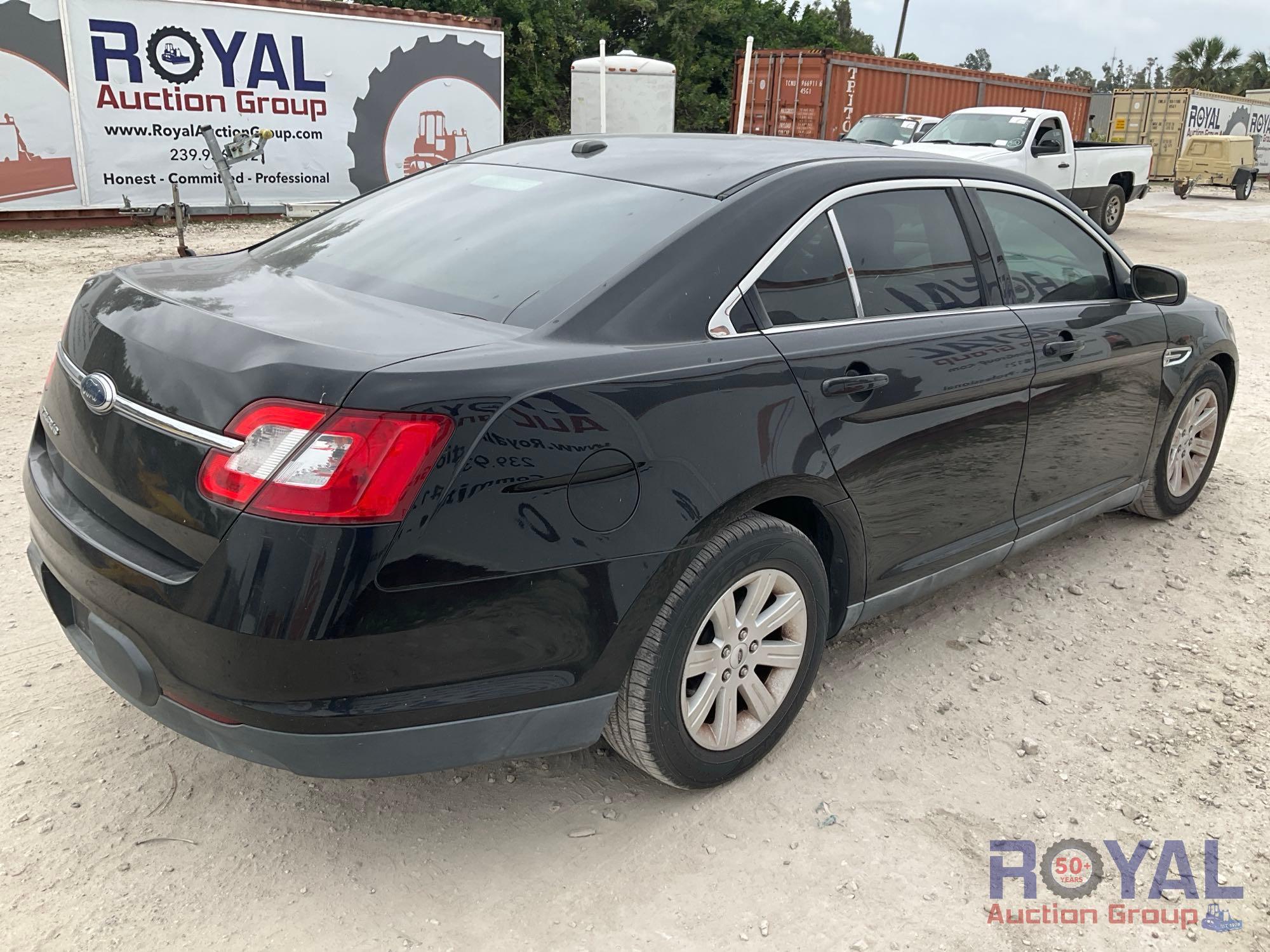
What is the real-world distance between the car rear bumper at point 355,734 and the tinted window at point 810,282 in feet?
3.69

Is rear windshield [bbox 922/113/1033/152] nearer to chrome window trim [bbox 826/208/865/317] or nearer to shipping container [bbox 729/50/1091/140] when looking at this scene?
shipping container [bbox 729/50/1091/140]

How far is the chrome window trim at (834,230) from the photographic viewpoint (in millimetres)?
2682

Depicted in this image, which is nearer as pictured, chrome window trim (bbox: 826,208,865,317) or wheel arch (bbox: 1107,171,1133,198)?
chrome window trim (bbox: 826,208,865,317)


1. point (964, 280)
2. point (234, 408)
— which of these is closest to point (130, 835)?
point (234, 408)

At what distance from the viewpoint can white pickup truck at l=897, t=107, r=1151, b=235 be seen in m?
14.2

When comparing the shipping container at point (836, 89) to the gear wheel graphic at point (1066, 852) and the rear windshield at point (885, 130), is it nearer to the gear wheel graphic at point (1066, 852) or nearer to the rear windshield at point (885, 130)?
the rear windshield at point (885, 130)

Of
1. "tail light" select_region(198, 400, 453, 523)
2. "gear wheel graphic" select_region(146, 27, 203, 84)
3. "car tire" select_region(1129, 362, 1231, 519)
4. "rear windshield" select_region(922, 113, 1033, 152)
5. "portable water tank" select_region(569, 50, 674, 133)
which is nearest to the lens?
"tail light" select_region(198, 400, 453, 523)

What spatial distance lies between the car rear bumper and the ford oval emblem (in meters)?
0.47

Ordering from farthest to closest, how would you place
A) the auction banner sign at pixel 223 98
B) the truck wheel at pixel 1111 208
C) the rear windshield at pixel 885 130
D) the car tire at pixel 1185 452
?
the truck wheel at pixel 1111 208 → the rear windshield at pixel 885 130 → the auction banner sign at pixel 223 98 → the car tire at pixel 1185 452

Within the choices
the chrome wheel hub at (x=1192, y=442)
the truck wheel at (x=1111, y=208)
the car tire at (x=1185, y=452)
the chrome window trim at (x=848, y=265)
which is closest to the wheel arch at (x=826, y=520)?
the chrome window trim at (x=848, y=265)

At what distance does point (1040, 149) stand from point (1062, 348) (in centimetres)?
1251

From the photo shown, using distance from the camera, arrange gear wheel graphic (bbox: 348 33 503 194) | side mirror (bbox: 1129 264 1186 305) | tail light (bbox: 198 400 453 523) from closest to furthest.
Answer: tail light (bbox: 198 400 453 523), side mirror (bbox: 1129 264 1186 305), gear wheel graphic (bbox: 348 33 503 194)

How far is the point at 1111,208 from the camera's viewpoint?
679 inches

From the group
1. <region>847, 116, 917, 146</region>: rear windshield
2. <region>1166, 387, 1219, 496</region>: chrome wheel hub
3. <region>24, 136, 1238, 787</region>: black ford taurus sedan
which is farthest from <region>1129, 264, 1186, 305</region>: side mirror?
<region>847, 116, 917, 146</region>: rear windshield
